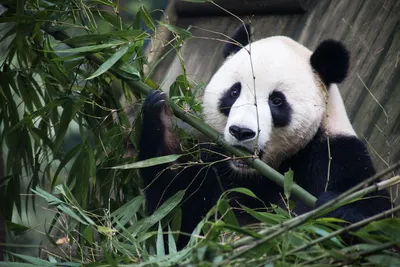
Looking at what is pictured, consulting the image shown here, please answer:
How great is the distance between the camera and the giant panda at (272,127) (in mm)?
3365

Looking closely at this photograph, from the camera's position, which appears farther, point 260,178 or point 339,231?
point 260,178

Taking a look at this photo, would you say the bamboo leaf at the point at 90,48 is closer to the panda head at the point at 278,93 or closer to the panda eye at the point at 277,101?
the panda head at the point at 278,93

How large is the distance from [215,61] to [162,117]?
5.42ft

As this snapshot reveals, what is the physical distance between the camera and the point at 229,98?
3580mm

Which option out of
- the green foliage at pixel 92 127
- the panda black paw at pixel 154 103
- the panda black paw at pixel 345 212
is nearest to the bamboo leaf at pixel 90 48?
the green foliage at pixel 92 127

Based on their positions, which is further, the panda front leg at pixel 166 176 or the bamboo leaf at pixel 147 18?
the panda front leg at pixel 166 176

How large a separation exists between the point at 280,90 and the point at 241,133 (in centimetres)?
37

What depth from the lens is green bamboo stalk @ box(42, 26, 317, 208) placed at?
3.05m

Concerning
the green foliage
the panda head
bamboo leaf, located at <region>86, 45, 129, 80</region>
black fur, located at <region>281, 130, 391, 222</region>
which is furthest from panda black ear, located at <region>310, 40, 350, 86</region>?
bamboo leaf, located at <region>86, 45, 129, 80</region>

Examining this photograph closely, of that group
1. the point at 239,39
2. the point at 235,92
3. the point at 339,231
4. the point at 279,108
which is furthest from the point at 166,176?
the point at 339,231

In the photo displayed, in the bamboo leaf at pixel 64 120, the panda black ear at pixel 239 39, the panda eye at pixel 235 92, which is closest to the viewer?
the panda eye at pixel 235 92

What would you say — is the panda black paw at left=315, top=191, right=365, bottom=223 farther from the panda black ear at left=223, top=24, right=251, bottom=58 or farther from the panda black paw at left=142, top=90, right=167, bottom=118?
the panda black ear at left=223, top=24, right=251, bottom=58

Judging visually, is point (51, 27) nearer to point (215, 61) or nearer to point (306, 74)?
point (306, 74)

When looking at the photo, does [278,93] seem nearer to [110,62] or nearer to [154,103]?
[154,103]
